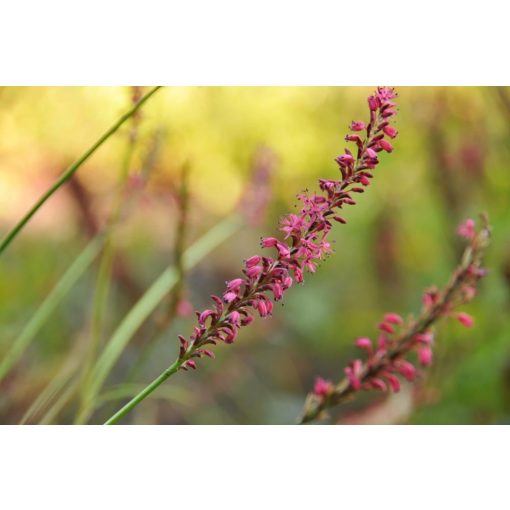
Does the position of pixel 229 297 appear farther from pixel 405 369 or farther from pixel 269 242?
pixel 405 369

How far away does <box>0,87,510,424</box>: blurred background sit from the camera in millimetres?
1953

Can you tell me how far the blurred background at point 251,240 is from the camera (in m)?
1.95

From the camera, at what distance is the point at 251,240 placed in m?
2.41

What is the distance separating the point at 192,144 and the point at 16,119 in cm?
57

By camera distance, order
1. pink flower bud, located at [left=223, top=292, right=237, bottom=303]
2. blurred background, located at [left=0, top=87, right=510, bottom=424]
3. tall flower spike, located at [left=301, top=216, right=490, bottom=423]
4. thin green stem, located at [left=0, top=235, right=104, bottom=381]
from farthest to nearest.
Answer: blurred background, located at [left=0, top=87, right=510, bottom=424], thin green stem, located at [left=0, top=235, right=104, bottom=381], tall flower spike, located at [left=301, top=216, right=490, bottom=423], pink flower bud, located at [left=223, top=292, right=237, bottom=303]

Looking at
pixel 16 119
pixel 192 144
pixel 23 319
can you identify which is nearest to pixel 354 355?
pixel 192 144

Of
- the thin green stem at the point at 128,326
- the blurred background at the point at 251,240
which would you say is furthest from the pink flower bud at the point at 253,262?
the blurred background at the point at 251,240
